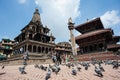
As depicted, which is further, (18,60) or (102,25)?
(102,25)

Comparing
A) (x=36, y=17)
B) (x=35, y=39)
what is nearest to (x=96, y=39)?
(x=35, y=39)

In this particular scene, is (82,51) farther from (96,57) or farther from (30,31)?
(30,31)

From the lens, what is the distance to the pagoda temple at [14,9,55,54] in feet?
121

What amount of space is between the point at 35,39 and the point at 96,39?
69.0ft

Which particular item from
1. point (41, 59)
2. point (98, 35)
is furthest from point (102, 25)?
point (41, 59)

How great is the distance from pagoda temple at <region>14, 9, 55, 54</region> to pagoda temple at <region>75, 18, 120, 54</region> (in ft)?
41.7

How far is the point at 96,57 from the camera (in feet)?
76.5

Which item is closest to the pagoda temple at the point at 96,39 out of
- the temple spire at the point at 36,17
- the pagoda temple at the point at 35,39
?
Result: the pagoda temple at the point at 35,39

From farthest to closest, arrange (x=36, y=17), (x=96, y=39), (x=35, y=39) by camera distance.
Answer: (x=36, y=17) → (x=35, y=39) → (x=96, y=39)

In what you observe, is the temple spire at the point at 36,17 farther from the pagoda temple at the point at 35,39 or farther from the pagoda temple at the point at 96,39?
the pagoda temple at the point at 96,39

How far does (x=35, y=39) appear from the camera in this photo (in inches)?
1608

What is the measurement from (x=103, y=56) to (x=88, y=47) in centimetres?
766

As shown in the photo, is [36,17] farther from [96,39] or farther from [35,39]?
[96,39]

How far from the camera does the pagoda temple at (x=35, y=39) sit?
3678 centimetres
